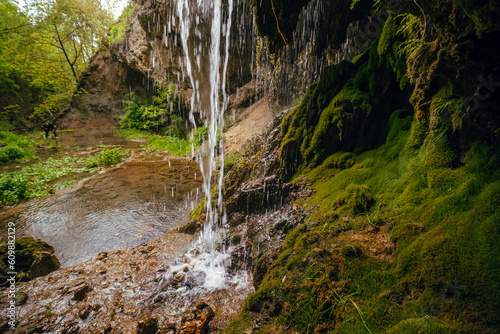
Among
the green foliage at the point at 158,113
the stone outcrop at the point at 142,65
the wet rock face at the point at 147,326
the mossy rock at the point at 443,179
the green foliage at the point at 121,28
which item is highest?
the green foliage at the point at 121,28

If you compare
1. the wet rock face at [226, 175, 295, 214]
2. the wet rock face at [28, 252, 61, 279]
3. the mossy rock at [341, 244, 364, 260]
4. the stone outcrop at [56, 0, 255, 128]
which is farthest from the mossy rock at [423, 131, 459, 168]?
the stone outcrop at [56, 0, 255, 128]

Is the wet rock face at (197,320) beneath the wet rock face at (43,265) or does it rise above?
above

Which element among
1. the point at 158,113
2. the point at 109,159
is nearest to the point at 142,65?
the point at 158,113

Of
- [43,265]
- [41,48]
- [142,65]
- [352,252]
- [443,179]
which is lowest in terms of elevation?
[43,265]

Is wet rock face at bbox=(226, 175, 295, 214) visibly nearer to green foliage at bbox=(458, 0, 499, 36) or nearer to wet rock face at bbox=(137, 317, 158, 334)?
wet rock face at bbox=(137, 317, 158, 334)

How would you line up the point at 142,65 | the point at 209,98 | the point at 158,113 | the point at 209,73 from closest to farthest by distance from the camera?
the point at 209,73 → the point at 209,98 → the point at 142,65 → the point at 158,113

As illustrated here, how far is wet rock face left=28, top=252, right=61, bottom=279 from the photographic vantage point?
14.1 feet

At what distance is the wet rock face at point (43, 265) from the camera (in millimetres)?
4305

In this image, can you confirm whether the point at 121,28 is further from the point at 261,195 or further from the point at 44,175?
the point at 261,195

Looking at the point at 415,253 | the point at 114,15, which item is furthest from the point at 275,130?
the point at 114,15

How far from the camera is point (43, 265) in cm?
440

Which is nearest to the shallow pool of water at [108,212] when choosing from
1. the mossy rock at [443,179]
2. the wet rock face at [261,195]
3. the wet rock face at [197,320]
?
the wet rock face at [261,195]

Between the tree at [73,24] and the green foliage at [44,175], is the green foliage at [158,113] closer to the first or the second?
the green foliage at [44,175]

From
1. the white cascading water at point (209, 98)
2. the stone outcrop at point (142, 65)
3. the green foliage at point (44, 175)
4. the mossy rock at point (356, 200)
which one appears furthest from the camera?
the stone outcrop at point (142, 65)
